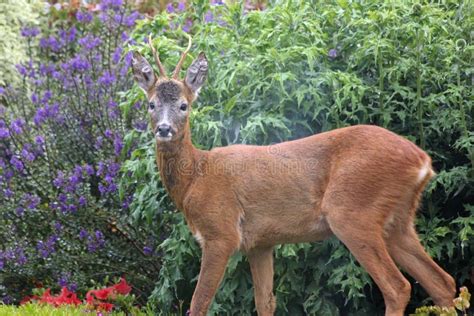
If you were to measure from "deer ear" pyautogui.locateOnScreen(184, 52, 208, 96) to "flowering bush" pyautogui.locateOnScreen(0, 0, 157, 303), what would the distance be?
133 centimetres

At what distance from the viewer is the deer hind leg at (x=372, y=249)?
5.45 meters

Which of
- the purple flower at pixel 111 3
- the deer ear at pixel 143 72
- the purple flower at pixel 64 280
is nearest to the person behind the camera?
the deer ear at pixel 143 72

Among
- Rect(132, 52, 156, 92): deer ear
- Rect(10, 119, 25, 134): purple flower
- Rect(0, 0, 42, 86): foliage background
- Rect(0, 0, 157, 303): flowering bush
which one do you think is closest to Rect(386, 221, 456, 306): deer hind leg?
Rect(132, 52, 156, 92): deer ear

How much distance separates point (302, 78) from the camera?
21.0ft

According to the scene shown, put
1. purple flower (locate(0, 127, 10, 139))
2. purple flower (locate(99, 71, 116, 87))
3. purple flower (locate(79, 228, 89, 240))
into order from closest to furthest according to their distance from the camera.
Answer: purple flower (locate(79, 228, 89, 240))
purple flower (locate(0, 127, 10, 139))
purple flower (locate(99, 71, 116, 87))

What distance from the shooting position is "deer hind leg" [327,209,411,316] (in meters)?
5.45

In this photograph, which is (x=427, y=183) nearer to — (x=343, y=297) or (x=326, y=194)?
(x=326, y=194)

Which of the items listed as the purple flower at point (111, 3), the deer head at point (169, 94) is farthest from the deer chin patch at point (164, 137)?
the purple flower at point (111, 3)

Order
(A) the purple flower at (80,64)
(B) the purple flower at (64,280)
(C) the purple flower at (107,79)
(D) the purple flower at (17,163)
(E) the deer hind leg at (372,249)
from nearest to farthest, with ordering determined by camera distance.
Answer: (E) the deer hind leg at (372,249)
(B) the purple flower at (64,280)
(D) the purple flower at (17,163)
(C) the purple flower at (107,79)
(A) the purple flower at (80,64)

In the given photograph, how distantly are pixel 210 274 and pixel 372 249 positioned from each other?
3.36 feet

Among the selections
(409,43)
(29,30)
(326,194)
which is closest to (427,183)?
(326,194)

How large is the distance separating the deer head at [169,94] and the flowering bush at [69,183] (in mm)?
1271

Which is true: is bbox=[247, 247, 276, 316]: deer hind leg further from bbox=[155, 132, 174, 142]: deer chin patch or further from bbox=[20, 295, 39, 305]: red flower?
bbox=[20, 295, 39, 305]: red flower

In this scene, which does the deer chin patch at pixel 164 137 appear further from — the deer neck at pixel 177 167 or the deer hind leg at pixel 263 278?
the deer hind leg at pixel 263 278
